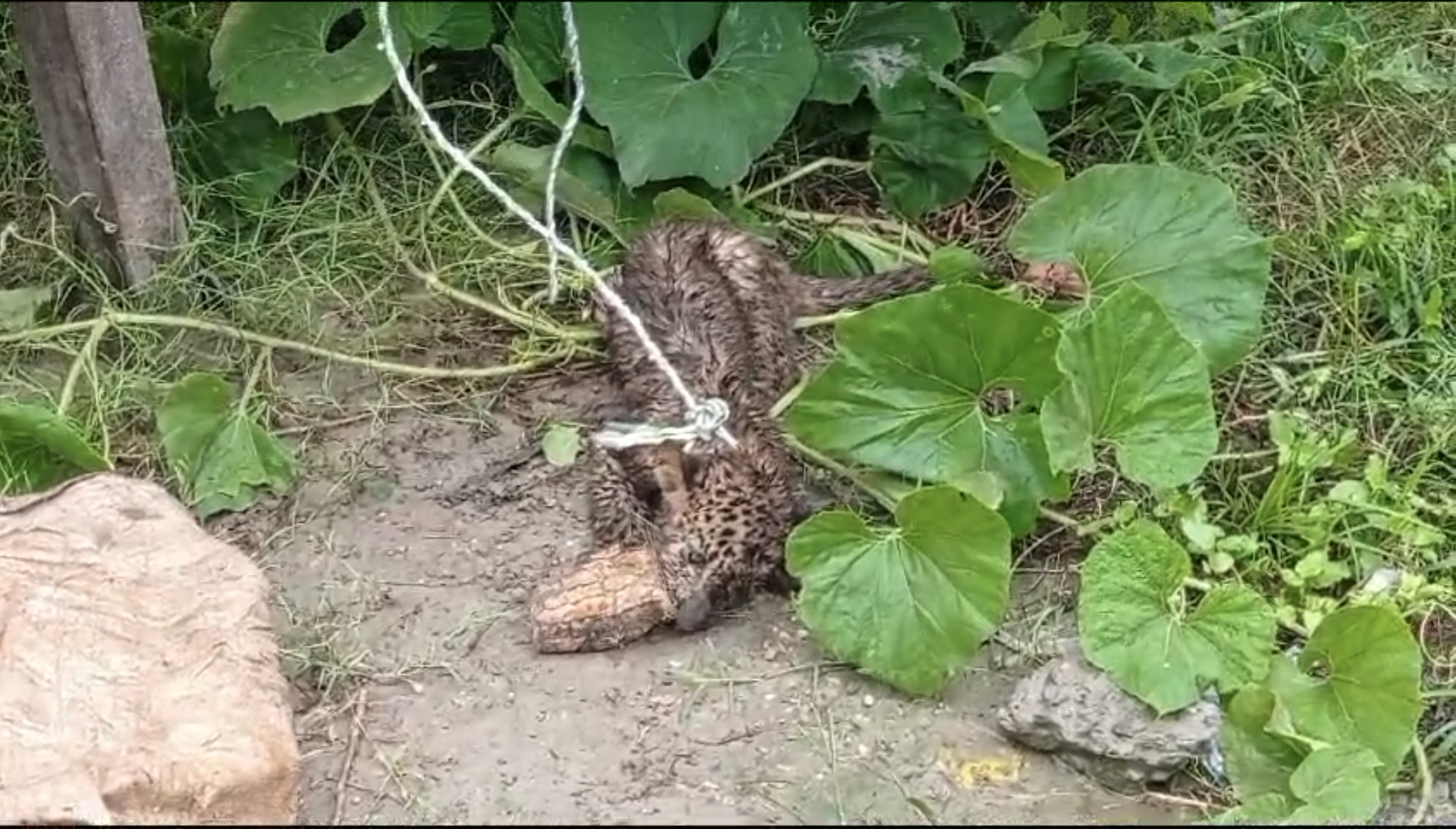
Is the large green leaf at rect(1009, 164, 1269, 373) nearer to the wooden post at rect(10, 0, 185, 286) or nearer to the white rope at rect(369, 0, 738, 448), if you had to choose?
the white rope at rect(369, 0, 738, 448)

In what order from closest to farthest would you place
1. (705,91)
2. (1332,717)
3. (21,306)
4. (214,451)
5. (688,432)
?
1. (1332,717)
2. (688,432)
3. (214,451)
4. (705,91)
5. (21,306)

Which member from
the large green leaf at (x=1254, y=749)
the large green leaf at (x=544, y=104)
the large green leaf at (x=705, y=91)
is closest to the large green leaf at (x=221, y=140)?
the large green leaf at (x=544, y=104)

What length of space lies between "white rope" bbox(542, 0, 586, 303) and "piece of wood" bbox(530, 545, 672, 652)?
0.51 metres

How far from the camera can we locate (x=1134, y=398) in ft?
7.97

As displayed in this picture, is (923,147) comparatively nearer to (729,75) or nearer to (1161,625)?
(729,75)

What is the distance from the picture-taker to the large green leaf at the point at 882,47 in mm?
2914

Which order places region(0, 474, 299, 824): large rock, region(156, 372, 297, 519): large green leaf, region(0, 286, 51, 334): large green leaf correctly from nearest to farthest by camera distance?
region(0, 474, 299, 824): large rock → region(156, 372, 297, 519): large green leaf → region(0, 286, 51, 334): large green leaf

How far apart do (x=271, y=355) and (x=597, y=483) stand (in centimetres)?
57

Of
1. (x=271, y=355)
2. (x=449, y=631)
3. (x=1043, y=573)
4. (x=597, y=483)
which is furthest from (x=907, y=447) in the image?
(x=271, y=355)

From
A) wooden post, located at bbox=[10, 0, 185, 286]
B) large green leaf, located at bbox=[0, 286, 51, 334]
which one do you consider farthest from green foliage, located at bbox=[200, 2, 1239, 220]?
large green leaf, located at bbox=[0, 286, 51, 334]

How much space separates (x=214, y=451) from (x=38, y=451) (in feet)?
0.73

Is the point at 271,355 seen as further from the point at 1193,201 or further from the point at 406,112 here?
the point at 1193,201

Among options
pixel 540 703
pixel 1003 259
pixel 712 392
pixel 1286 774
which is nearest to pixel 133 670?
pixel 540 703

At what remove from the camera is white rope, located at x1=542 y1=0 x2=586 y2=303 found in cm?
272
